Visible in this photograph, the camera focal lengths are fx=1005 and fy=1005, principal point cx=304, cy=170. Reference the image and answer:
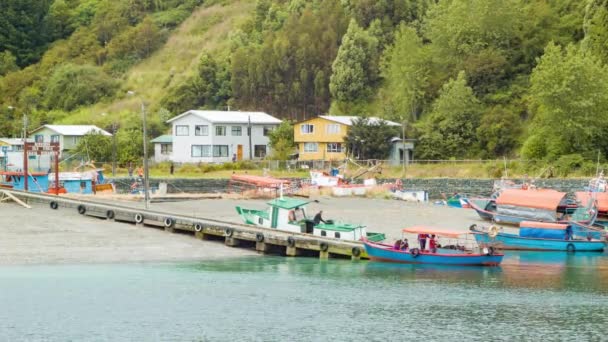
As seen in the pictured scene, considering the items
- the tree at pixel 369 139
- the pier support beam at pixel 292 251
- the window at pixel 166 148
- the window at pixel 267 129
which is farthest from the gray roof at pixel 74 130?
the pier support beam at pixel 292 251

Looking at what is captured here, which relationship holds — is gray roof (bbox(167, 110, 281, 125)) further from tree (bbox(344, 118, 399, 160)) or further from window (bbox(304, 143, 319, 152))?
tree (bbox(344, 118, 399, 160))

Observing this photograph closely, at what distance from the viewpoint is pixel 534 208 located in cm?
6862

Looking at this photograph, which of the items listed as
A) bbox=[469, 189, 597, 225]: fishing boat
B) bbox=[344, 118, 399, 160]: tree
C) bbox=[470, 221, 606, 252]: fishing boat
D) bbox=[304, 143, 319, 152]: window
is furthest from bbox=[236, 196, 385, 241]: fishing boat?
bbox=[304, 143, 319, 152]: window

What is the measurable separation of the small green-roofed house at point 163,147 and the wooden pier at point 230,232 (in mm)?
52985

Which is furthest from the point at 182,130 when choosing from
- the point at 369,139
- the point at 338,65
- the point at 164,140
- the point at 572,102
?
the point at 572,102

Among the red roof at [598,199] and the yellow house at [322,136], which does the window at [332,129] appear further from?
the red roof at [598,199]

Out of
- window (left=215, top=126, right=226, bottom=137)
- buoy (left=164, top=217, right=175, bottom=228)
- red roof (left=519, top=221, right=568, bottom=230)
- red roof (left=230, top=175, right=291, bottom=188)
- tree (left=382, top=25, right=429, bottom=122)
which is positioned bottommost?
red roof (left=519, top=221, right=568, bottom=230)

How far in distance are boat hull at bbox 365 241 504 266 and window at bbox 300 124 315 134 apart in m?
61.7

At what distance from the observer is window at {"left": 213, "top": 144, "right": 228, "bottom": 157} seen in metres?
116

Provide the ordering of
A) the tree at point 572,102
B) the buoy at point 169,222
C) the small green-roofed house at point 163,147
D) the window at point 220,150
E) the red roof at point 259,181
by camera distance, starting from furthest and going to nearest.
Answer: the small green-roofed house at point 163,147 < the window at point 220,150 < the tree at point 572,102 < the red roof at point 259,181 < the buoy at point 169,222

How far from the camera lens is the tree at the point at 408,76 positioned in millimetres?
117500

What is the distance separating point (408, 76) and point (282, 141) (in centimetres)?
1662

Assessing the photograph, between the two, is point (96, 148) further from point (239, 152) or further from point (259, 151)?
point (259, 151)

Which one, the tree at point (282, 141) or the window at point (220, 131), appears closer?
the tree at point (282, 141)
